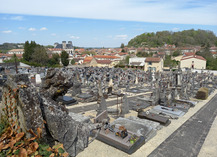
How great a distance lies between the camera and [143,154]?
676 cm

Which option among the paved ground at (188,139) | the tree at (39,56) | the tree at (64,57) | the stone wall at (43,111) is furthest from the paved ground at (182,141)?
the tree at (64,57)

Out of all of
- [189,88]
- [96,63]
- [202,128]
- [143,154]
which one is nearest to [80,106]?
[143,154]

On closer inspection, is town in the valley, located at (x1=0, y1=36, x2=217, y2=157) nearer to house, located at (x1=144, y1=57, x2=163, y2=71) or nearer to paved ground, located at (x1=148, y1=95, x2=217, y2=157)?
paved ground, located at (x1=148, y1=95, x2=217, y2=157)

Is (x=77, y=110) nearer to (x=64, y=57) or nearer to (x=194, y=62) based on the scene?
(x=64, y=57)

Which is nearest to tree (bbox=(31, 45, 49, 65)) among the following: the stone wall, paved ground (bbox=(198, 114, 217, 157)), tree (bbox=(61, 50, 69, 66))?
tree (bbox=(61, 50, 69, 66))

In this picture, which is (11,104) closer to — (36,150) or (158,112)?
(36,150)

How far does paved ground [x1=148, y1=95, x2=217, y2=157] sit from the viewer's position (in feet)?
22.7

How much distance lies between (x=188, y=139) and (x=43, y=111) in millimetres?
8240

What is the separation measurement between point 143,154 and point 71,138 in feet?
16.9

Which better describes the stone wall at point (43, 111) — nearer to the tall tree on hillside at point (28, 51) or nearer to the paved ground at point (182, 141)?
the paved ground at point (182, 141)

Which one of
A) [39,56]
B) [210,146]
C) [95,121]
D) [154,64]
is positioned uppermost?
[39,56]

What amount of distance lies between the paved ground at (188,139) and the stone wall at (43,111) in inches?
206

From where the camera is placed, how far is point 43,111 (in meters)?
2.39

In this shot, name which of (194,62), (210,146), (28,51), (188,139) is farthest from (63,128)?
(194,62)
